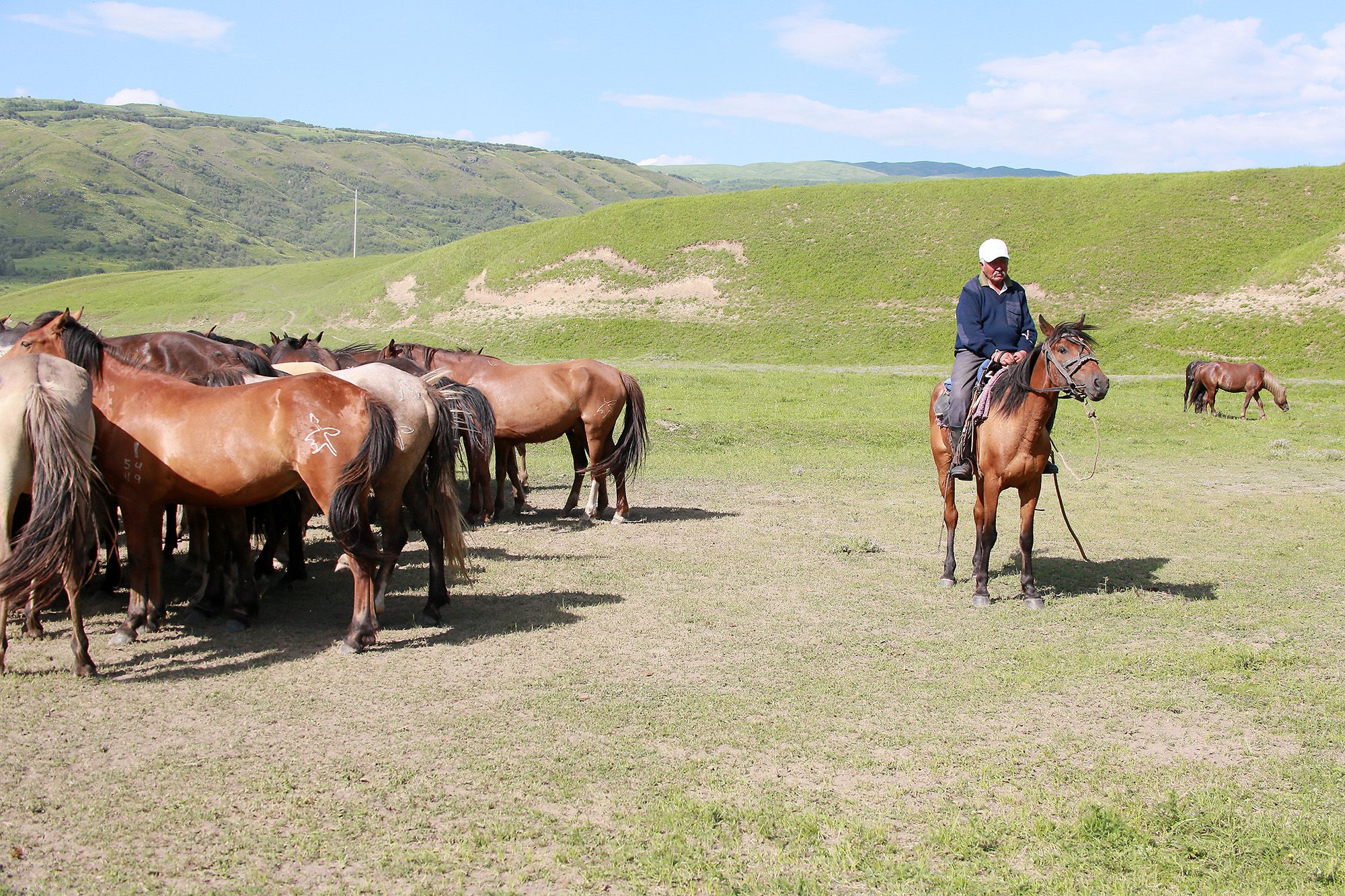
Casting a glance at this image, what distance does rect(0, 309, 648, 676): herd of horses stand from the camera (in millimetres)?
6227

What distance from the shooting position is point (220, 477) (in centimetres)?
679

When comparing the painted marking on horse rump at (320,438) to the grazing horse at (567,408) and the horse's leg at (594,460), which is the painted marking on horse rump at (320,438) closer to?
the grazing horse at (567,408)

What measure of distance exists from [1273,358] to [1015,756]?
36.1 metres

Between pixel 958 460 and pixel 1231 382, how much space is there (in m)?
20.1

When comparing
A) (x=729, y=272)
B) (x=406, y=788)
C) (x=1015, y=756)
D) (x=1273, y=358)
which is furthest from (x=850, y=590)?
(x=729, y=272)

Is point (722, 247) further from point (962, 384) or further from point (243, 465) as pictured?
point (243, 465)

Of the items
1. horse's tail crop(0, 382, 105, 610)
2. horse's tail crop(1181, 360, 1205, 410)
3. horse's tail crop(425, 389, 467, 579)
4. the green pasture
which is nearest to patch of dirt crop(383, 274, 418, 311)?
horse's tail crop(1181, 360, 1205, 410)

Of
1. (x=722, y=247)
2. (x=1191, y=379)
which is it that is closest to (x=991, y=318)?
(x=1191, y=379)

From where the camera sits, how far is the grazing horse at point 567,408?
12.1 m

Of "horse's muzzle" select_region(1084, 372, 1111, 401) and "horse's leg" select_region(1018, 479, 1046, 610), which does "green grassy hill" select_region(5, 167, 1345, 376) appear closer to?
"horse's leg" select_region(1018, 479, 1046, 610)

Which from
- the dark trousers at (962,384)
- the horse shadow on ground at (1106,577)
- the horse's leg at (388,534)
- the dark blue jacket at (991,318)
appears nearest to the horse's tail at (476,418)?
the horse's leg at (388,534)

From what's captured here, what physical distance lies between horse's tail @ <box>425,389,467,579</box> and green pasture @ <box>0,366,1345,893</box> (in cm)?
62

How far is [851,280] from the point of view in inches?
1852

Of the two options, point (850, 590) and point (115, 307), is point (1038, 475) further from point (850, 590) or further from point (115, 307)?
point (115, 307)
